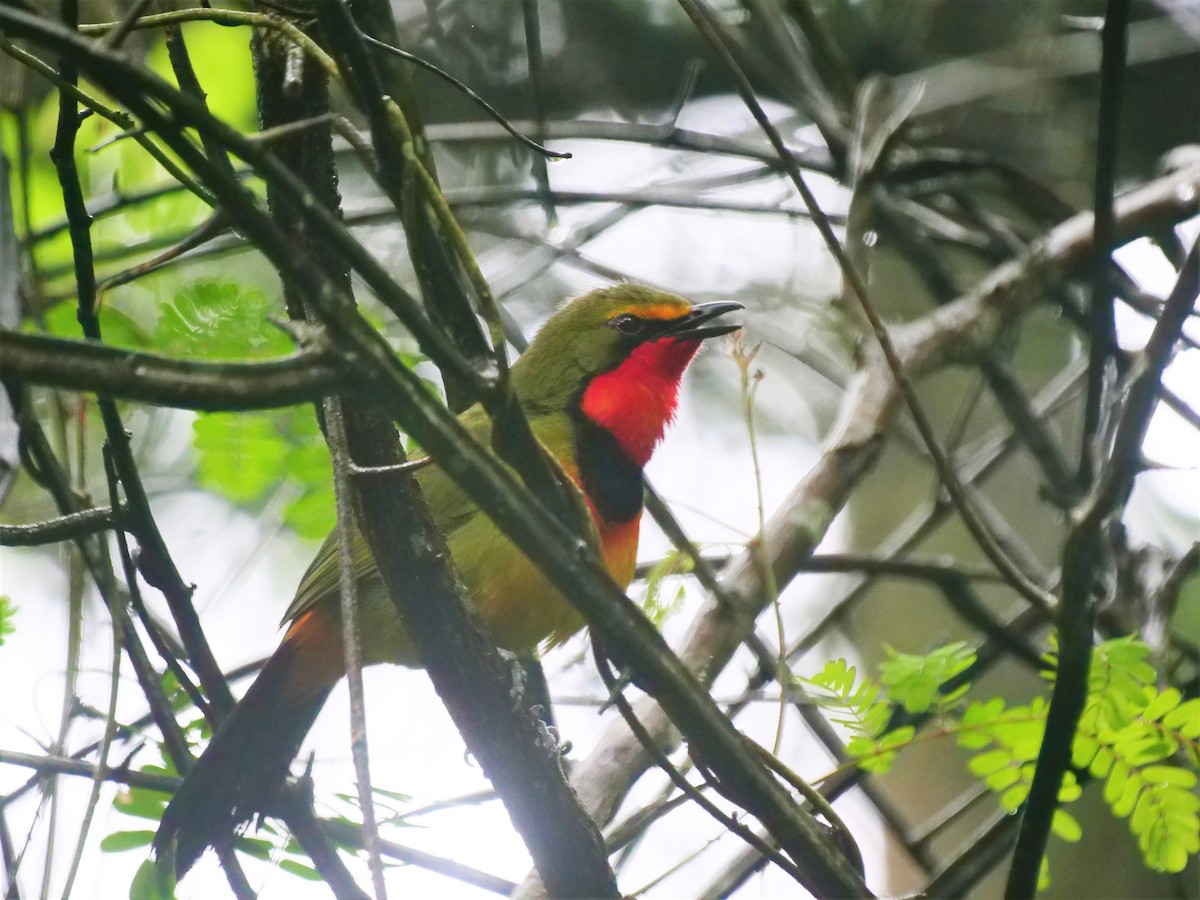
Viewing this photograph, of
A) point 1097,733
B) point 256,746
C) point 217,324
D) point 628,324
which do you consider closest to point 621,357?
point 628,324

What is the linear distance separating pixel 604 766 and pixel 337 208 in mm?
1657

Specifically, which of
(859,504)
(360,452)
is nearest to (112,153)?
(360,452)

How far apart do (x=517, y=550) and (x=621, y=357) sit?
113 cm

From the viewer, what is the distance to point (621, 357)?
13.3 ft

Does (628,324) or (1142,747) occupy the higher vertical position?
(628,324)

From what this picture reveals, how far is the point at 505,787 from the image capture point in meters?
2.34

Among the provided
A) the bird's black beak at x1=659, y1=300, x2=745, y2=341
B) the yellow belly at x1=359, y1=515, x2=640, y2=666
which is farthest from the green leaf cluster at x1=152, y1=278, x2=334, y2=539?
the bird's black beak at x1=659, y1=300, x2=745, y2=341

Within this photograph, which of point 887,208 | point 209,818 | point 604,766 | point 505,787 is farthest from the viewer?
point 887,208

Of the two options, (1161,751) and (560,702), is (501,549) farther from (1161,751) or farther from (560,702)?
(1161,751)

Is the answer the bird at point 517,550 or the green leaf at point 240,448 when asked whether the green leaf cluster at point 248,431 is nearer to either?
the green leaf at point 240,448

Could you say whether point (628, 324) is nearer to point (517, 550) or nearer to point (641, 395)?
point (641, 395)

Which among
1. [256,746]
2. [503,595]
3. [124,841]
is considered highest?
[503,595]

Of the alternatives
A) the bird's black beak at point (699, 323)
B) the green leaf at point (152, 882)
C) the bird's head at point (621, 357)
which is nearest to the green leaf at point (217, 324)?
the bird's head at point (621, 357)

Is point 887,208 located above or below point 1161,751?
above
